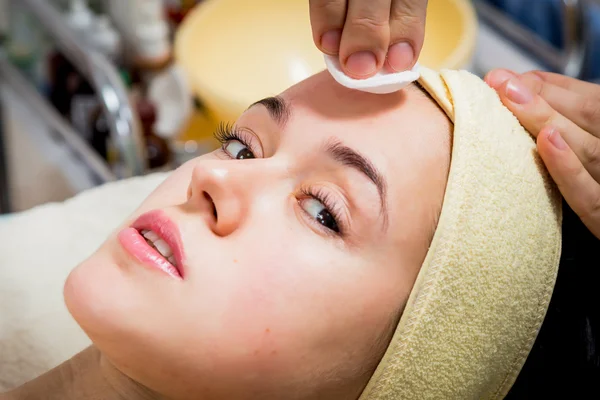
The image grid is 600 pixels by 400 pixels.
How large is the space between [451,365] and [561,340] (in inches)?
7.5

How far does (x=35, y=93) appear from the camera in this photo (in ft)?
6.21

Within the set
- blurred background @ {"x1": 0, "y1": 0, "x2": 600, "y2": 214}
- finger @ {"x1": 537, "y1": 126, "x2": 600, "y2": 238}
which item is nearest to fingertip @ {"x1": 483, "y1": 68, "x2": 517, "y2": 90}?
finger @ {"x1": 537, "y1": 126, "x2": 600, "y2": 238}

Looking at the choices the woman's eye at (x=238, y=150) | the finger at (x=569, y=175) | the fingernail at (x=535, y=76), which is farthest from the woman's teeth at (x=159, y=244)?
the fingernail at (x=535, y=76)

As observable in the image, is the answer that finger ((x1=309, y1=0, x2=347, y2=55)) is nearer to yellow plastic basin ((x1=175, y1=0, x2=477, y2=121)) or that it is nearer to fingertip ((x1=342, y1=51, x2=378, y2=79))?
fingertip ((x1=342, y1=51, x2=378, y2=79))

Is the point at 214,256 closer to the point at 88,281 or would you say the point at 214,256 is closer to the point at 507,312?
the point at 88,281

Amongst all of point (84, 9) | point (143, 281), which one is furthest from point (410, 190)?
point (84, 9)

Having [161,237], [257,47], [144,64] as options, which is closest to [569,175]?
[161,237]

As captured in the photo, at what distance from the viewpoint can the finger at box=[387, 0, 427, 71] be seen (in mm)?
738

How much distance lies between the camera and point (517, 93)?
870 millimetres

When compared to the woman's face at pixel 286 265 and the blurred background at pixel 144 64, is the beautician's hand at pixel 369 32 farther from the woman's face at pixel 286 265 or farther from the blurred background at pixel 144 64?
the blurred background at pixel 144 64

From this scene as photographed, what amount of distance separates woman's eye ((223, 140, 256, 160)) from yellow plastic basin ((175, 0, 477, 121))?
1.18ft

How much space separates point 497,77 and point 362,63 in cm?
26

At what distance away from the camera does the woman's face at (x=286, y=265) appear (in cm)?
71

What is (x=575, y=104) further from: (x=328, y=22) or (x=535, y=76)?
(x=328, y=22)
